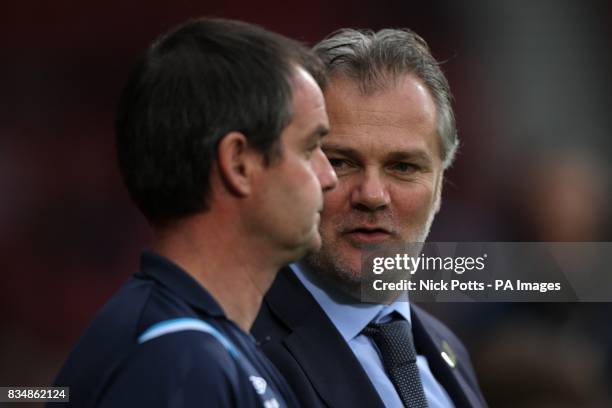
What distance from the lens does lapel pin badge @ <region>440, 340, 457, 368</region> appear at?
223cm

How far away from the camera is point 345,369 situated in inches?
74.3

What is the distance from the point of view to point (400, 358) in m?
2.03

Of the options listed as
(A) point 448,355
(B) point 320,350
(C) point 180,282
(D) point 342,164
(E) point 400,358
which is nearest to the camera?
(C) point 180,282

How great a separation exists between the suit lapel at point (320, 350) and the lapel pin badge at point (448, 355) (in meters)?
0.37

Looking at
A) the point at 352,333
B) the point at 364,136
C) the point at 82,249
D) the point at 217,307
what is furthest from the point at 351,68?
the point at 82,249

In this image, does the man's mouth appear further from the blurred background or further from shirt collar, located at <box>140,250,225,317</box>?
the blurred background

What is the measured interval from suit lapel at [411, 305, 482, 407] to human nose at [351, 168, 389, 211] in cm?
29

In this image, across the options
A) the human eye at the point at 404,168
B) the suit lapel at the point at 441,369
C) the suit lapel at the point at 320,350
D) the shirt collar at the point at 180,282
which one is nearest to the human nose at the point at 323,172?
the shirt collar at the point at 180,282

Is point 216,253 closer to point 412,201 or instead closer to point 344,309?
point 344,309

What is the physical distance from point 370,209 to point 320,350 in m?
0.34

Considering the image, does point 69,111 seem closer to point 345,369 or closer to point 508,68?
point 508,68

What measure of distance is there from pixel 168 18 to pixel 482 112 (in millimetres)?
1511

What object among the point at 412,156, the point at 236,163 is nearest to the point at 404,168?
the point at 412,156

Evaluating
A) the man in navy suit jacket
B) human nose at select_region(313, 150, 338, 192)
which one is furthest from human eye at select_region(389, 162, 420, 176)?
human nose at select_region(313, 150, 338, 192)
